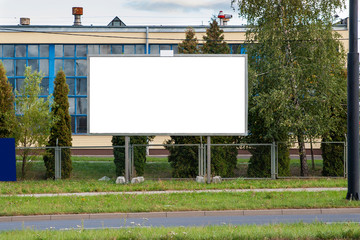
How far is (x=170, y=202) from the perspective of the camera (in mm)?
15102

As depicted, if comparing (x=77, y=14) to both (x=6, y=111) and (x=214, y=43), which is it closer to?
(x=214, y=43)

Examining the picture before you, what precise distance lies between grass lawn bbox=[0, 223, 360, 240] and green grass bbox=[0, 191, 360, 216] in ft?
13.0

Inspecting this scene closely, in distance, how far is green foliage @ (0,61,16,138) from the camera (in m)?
25.1

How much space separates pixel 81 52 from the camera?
44281 mm

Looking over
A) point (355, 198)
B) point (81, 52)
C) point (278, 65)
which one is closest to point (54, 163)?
point (278, 65)

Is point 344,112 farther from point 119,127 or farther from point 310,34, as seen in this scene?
point 119,127

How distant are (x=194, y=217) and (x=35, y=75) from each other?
15278 mm

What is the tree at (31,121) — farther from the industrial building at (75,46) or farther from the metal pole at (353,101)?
the industrial building at (75,46)

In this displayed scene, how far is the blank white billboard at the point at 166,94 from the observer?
2092 centimetres

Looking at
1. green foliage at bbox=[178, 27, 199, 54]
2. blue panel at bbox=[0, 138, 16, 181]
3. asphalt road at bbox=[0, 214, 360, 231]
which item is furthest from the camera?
green foliage at bbox=[178, 27, 199, 54]

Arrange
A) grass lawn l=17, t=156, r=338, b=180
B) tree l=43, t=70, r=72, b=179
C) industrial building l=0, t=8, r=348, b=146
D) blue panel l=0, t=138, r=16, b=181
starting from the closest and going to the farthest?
blue panel l=0, t=138, r=16, b=181
tree l=43, t=70, r=72, b=179
grass lawn l=17, t=156, r=338, b=180
industrial building l=0, t=8, r=348, b=146

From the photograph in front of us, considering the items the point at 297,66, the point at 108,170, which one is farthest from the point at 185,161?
the point at 297,66

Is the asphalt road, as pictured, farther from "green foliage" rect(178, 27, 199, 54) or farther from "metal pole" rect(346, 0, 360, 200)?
"green foliage" rect(178, 27, 199, 54)

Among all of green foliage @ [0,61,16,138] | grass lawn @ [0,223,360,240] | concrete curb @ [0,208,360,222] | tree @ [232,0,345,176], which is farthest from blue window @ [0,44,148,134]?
grass lawn @ [0,223,360,240]
